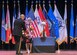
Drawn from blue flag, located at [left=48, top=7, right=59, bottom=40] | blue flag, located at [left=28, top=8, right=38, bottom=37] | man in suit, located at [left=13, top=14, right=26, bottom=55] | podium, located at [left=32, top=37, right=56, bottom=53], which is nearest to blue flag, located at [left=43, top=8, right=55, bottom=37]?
blue flag, located at [left=48, top=7, right=59, bottom=40]

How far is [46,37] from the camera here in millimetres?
16891

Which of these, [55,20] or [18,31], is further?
[55,20]

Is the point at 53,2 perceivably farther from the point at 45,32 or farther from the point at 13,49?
the point at 13,49

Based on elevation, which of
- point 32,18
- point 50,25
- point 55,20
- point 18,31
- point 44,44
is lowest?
point 44,44

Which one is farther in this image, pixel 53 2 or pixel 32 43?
pixel 53 2

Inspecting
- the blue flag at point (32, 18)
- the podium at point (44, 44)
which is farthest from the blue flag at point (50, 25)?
the podium at point (44, 44)

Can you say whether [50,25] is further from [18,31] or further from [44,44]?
[18,31]

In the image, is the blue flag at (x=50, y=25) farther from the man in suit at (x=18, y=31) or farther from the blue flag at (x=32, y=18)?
the man in suit at (x=18, y=31)

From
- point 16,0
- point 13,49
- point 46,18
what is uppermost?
point 16,0

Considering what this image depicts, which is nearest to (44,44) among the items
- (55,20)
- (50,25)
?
(50,25)

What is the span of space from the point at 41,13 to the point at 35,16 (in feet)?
1.34

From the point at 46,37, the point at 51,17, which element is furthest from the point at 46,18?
the point at 46,37

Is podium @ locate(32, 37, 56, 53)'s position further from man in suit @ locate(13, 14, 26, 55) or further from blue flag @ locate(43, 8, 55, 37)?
man in suit @ locate(13, 14, 26, 55)

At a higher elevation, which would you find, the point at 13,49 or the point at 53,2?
the point at 53,2
